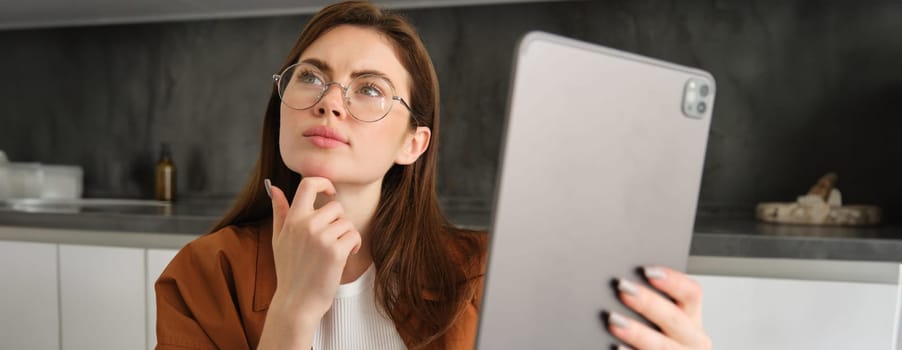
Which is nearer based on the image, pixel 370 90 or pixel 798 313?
pixel 370 90

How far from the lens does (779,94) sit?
1.71 m

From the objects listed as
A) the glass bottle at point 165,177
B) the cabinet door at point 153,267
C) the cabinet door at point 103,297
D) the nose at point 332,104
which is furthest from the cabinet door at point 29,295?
the nose at point 332,104

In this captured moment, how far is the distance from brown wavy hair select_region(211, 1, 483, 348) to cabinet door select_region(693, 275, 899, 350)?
1.85ft

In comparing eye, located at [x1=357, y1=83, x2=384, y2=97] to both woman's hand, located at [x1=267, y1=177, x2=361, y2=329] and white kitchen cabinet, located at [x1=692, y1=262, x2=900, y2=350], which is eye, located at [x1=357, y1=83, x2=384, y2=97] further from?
white kitchen cabinet, located at [x1=692, y1=262, x2=900, y2=350]

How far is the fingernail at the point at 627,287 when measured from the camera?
53cm

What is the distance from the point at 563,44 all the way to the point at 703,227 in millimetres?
1085

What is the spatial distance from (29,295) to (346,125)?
1.23 metres

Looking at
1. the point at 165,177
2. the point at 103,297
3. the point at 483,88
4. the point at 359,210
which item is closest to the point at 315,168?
the point at 359,210

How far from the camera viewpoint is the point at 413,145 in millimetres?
896

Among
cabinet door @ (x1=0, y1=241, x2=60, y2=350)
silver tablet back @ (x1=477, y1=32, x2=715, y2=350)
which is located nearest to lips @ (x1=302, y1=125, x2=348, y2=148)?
silver tablet back @ (x1=477, y1=32, x2=715, y2=350)

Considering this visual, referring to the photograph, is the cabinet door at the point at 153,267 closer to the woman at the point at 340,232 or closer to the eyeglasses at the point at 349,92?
the woman at the point at 340,232

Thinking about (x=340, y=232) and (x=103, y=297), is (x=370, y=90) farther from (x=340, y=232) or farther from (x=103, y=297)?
(x=103, y=297)

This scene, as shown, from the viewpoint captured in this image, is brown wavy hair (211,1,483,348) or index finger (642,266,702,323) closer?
index finger (642,266,702,323)

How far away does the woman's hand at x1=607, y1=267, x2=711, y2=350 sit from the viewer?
533mm
